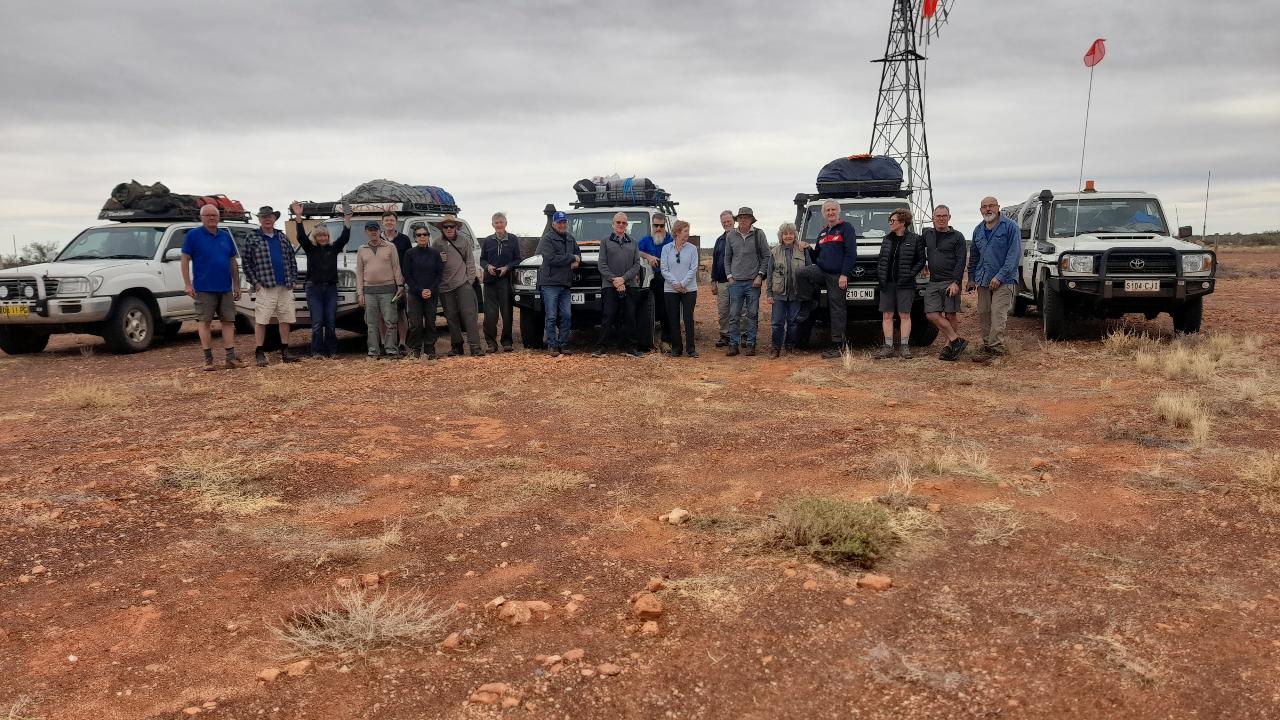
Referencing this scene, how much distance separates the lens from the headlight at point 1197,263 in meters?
10.4

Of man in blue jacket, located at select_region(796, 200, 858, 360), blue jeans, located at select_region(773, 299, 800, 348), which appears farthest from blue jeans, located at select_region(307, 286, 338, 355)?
man in blue jacket, located at select_region(796, 200, 858, 360)

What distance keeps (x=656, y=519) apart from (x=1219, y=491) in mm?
3029

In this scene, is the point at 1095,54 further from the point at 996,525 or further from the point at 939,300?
the point at 996,525

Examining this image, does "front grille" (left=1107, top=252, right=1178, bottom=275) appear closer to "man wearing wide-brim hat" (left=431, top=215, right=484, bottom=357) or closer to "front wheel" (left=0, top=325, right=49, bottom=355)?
Answer: "man wearing wide-brim hat" (left=431, top=215, right=484, bottom=357)

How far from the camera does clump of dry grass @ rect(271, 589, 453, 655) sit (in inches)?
123

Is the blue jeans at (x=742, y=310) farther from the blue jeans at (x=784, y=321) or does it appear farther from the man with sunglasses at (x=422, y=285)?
the man with sunglasses at (x=422, y=285)

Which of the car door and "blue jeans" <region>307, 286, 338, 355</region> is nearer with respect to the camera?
"blue jeans" <region>307, 286, 338, 355</region>

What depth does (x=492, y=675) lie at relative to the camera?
9.68 feet

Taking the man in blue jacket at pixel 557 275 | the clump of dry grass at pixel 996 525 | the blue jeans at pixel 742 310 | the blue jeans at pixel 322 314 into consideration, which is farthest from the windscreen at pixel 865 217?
the clump of dry grass at pixel 996 525

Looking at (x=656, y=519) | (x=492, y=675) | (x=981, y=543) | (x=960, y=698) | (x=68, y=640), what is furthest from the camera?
(x=656, y=519)

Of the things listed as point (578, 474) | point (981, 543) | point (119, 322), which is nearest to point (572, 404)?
point (578, 474)

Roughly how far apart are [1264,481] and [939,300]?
512cm

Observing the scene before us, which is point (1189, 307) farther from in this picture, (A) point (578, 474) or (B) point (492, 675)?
(B) point (492, 675)

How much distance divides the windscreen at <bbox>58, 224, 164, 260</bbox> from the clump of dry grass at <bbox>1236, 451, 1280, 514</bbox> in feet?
41.5
